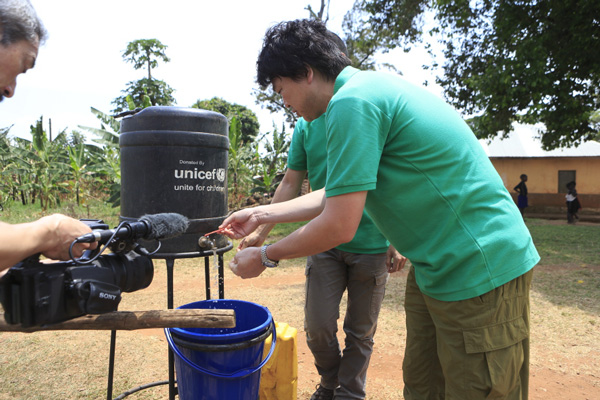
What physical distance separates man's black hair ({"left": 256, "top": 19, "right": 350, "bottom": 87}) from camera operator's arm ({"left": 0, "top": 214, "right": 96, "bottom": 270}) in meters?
0.99

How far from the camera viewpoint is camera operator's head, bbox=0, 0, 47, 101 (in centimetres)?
131

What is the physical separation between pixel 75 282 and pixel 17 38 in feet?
2.57

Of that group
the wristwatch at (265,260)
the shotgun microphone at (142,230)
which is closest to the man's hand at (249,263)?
the wristwatch at (265,260)

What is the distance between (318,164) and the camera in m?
2.94

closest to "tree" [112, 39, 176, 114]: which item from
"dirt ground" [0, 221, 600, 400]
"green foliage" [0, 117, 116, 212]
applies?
"green foliage" [0, 117, 116, 212]

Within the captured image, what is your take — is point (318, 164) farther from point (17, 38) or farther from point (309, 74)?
point (17, 38)

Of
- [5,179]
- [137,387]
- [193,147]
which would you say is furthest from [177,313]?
[5,179]

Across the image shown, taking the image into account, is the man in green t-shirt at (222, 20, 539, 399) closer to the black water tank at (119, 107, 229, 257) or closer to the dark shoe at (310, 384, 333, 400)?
the black water tank at (119, 107, 229, 257)

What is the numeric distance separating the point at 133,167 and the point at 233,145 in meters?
9.27

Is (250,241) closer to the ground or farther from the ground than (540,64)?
closer to the ground

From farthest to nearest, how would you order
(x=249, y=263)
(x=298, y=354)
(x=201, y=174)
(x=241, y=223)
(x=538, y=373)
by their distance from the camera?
1. (x=298, y=354)
2. (x=538, y=373)
3. (x=201, y=174)
4. (x=241, y=223)
5. (x=249, y=263)

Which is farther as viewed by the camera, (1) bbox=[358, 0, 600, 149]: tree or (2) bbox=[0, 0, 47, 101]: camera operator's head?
(1) bbox=[358, 0, 600, 149]: tree

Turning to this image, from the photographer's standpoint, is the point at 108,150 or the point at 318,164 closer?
the point at 318,164

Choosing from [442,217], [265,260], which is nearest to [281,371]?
[265,260]
